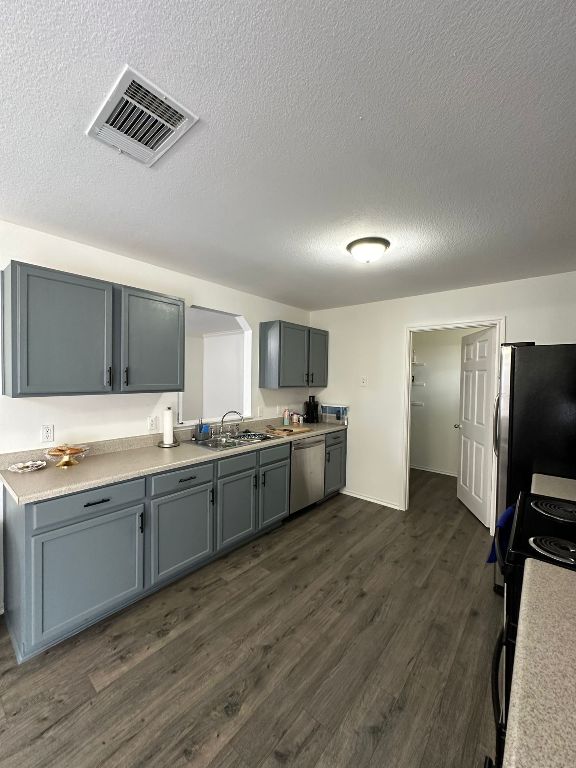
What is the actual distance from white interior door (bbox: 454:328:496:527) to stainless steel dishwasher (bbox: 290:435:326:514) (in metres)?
1.67

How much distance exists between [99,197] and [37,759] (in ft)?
8.28

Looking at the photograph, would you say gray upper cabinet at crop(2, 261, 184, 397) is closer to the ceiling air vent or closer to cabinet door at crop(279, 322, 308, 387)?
the ceiling air vent

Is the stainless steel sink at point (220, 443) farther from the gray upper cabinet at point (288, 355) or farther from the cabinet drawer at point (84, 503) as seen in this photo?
the gray upper cabinet at point (288, 355)

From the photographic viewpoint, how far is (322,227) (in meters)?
1.99

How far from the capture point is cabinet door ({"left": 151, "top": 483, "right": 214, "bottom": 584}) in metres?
2.13

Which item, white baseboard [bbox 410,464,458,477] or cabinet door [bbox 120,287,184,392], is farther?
A: white baseboard [bbox 410,464,458,477]

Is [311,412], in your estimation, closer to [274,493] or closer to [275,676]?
[274,493]

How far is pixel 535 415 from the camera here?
213cm

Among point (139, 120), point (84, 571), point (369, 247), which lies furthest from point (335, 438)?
point (139, 120)

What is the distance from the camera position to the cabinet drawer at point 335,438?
3822mm

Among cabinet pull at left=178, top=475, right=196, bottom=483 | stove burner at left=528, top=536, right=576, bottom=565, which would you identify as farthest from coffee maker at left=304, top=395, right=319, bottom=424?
stove burner at left=528, top=536, right=576, bottom=565

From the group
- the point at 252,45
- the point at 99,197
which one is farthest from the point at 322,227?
the point at 99,197

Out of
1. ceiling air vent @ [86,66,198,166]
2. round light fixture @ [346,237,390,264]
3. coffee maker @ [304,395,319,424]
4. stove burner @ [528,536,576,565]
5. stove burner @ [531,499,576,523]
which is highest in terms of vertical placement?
ceiling air vent @ [86,66,198,166]

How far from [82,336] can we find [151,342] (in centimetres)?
46
